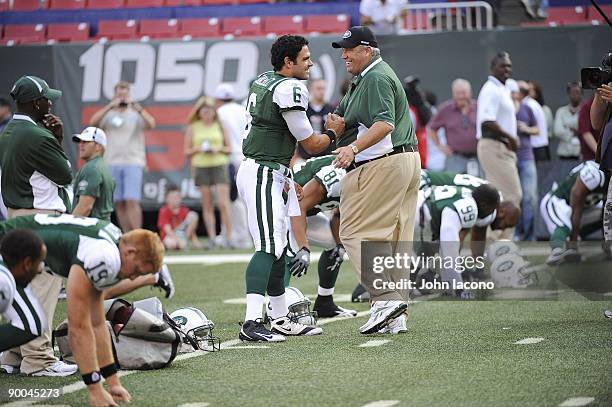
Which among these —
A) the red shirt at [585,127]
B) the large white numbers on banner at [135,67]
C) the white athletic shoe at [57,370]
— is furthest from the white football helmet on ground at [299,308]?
the large white numbers on banner at [135,67]

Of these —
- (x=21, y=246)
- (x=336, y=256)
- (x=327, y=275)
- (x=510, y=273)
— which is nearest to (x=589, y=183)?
(x=510, y=273)

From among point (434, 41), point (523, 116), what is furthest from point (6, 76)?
point (523, 116)

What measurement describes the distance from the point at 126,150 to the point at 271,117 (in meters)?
7.67

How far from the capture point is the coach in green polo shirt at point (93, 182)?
9586mm

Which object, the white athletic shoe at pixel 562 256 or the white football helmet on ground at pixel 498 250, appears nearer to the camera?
the white football helmet on ground at pixel 498 250

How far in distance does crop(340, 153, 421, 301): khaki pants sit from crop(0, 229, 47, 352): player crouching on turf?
2.68 meters

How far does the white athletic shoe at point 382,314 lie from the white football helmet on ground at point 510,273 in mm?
2575

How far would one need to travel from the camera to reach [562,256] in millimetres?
11609

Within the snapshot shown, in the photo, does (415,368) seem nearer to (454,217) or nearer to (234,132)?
(454,217)

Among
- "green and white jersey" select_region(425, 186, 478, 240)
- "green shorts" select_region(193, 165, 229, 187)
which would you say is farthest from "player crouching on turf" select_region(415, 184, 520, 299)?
"green shorts" select_region(193, 165, 229, 187)

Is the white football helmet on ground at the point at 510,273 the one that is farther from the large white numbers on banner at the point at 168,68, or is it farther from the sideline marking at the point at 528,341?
the large white numbers on banner at the point at 168,68

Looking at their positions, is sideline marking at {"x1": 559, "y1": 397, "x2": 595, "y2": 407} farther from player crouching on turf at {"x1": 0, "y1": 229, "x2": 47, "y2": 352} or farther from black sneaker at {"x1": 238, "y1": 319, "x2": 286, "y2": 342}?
black sneaker at {"x1": 238, "y1": 319, "x2": 286, "y2": 342}

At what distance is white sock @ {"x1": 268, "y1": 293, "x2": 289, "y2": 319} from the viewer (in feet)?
25.1

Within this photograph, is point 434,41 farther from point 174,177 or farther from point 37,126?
point 37,126
